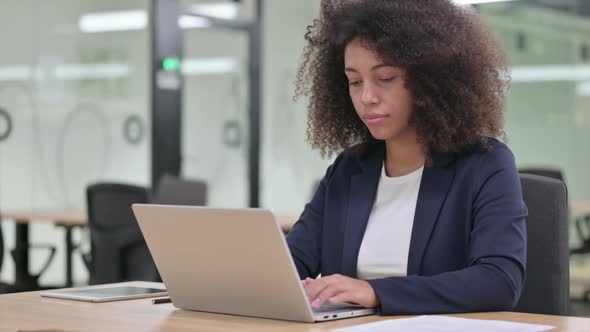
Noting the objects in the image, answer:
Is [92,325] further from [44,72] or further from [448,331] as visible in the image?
[44,72]

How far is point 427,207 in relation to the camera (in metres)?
2.01

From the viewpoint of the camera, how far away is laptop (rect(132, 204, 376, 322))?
1.58 meters

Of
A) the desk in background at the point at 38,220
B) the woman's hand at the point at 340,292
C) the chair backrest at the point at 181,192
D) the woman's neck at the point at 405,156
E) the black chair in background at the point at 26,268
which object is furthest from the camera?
the desk in background at the point at 38,220

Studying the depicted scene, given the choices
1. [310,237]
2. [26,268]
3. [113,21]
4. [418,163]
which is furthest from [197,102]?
[418,163]

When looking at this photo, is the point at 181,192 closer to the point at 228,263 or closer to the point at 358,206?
the point at 358,206

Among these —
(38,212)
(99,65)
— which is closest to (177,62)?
(99,65)

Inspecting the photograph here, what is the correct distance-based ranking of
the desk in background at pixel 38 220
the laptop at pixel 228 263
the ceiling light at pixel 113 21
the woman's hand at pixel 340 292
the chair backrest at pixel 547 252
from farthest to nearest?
1. the ceiling light at pixel 113 21
2. the desk in background at pixel 38 220
3. the chair backrest at pixel 547 252
4. the woman's hand at pixel 340 292
5. the laptop at pixel 228 263

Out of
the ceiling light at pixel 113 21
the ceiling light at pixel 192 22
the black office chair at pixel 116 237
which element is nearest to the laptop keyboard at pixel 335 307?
the black office chair at pixel 116 237

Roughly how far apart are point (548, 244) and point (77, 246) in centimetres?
427

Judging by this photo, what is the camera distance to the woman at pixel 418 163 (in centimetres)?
193

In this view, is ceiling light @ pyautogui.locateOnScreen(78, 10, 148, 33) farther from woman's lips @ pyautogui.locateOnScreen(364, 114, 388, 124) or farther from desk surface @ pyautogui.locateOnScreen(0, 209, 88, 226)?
woman's lips @ pyautogui.locateOnScreen(364, 114, 388, 124)

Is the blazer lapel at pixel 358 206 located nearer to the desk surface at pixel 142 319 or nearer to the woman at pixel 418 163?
the woman at pixel 418 163

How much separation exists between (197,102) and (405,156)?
498 centimetres

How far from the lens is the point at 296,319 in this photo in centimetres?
164
